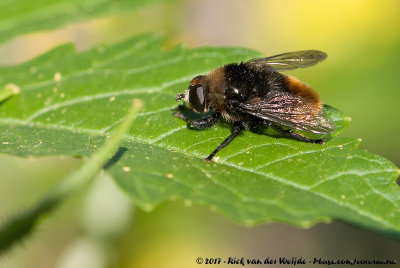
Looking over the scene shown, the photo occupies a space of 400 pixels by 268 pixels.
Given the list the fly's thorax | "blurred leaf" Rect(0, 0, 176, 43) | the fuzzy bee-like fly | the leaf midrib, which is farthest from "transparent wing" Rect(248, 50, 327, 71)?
"blurred leaf" Rect(0, 0, 176, 43)

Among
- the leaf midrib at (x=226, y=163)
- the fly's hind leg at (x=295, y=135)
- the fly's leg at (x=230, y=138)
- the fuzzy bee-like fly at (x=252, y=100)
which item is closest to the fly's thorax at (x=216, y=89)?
the fuzzy bee-like fly at (x=252, y=100)

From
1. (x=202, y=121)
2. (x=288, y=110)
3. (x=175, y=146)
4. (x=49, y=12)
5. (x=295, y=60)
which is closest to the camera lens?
(x=175, y=146)

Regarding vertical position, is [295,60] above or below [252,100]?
above

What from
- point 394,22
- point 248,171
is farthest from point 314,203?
point 394,22

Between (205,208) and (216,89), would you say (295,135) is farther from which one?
(205,208)

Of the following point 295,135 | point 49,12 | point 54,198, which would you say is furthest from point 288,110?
point 49,12

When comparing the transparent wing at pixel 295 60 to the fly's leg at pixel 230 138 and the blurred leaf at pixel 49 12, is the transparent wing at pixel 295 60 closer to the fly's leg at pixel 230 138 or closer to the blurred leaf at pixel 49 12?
the fly's leg at pixel 230 138
